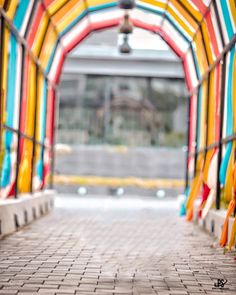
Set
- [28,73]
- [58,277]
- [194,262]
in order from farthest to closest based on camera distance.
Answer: [28,73] < [194,262] < [58,277]

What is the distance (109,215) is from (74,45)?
3.29 m

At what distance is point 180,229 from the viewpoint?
9.41m

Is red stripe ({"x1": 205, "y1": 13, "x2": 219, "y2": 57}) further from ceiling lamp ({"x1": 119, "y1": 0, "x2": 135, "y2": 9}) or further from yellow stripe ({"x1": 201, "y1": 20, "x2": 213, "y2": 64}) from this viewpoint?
ceiling lamp ({"x1": 119, "y1": 0, "x2": 135, "y2": 9})

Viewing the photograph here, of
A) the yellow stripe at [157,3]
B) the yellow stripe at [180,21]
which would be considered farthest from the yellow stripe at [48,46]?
the yellow stripe at [180,21]

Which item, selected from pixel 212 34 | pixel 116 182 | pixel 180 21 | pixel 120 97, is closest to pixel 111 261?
pixel 212 34

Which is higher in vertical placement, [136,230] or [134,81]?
[134,81]

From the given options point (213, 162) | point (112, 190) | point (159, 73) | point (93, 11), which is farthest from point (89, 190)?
point (213, 162)

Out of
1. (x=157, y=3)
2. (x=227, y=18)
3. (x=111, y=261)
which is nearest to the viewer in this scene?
(x=111, y=261)

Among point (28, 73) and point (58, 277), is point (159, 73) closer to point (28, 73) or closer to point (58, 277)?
point (28, 73)

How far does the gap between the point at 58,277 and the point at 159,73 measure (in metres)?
21.4

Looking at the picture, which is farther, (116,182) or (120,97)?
(120,97)

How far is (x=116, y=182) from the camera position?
77.3 ft

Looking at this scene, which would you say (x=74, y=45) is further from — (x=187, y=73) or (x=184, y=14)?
(x=184, y=14)

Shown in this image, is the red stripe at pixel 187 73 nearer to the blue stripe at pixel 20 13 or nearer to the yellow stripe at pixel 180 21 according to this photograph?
the yellow stripe at pixel 180 21
